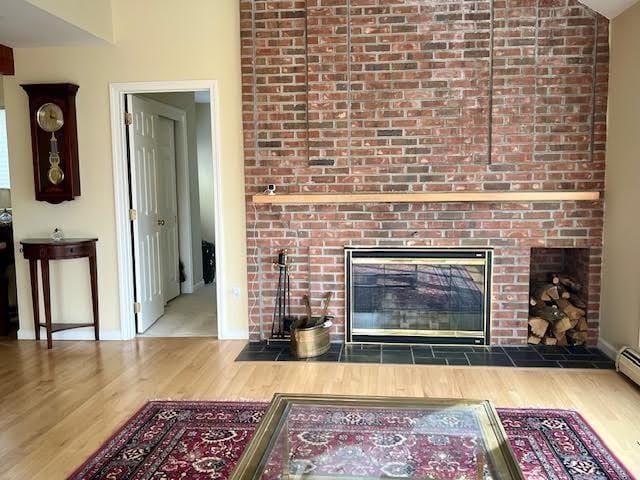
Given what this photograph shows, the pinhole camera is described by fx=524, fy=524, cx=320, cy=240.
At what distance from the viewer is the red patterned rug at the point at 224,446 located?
2.35 meters

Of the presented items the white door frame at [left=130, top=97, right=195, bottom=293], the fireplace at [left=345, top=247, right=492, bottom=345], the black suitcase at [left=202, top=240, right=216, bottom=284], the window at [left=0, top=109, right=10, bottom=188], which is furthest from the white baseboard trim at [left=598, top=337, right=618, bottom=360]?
the window at [left=0, top=109, right=10, bottom=188]

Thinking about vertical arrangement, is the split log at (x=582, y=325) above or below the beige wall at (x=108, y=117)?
below

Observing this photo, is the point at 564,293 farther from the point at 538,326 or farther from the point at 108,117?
the point at 108,117

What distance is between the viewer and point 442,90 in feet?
13.0

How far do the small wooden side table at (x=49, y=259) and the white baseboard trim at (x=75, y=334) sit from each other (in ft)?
0.21

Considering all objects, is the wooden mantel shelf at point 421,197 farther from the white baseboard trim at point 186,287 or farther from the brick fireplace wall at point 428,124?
the white baseboard trim at point 186,287

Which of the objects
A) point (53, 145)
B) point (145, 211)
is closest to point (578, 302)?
point (145, 211)

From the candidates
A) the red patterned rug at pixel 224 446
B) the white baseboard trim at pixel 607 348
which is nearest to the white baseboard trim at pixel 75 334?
the red patterned rug at pixel 224 446

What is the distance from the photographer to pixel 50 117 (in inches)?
167

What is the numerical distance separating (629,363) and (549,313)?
0.82 metres

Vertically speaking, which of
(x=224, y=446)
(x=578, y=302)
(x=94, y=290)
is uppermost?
(x=94, y=290)

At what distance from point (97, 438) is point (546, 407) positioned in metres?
2.47

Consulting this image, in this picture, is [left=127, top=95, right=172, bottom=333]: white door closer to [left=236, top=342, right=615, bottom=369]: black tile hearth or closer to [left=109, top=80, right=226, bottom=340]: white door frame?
[left=109, top=80, right=226, bottom=340]: white door frame

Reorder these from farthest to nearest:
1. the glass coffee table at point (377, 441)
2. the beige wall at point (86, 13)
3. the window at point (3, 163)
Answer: the window at point (3, 163) → the beige wall at point (86, 13) → the glass coffee table at point (377, 441)
